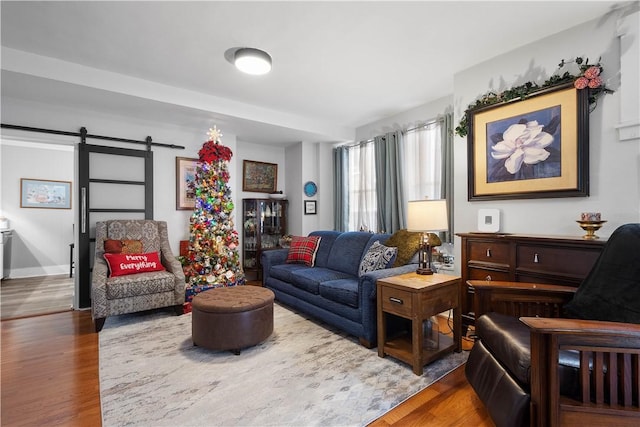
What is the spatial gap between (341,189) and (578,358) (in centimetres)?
429

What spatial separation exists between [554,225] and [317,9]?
2.61 m

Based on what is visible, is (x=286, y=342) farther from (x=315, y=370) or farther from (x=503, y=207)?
(x=503, y=207)

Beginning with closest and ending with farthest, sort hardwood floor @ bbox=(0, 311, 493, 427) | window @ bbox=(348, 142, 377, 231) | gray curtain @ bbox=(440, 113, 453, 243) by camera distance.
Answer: hardwood floor @ bbox=(0, 311, 493, 427) < gray curtain @ bbox=(440, 113, 453, 243) < window @ bbox=(348, 142, 377, 231)

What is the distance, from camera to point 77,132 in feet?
12.4

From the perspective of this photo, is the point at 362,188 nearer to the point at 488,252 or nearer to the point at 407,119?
the point at 407,119

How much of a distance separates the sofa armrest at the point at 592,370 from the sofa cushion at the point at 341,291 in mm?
1452

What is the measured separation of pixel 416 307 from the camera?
2.11 metres

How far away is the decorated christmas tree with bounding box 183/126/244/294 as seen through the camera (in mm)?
3979

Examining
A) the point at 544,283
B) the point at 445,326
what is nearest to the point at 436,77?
the point at 544,283

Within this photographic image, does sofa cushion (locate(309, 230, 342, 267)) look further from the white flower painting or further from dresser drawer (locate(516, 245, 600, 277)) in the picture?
dresser drawer (locate(516, 245, 600, 277))

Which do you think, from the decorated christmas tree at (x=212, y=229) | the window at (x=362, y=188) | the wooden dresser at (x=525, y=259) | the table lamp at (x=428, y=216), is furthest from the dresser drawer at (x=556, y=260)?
the decorated christmas tree at (x=212, y=229)

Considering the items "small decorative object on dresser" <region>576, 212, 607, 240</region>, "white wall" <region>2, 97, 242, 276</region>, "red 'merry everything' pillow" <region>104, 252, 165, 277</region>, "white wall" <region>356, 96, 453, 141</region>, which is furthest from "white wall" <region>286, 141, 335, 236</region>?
"small decorative object on dresser" <region>576, 212, 607, 240</region>

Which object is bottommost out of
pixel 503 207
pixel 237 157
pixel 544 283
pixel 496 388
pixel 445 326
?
pixel 445 326

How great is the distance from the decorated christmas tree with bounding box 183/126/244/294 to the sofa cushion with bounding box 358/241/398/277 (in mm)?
2021
